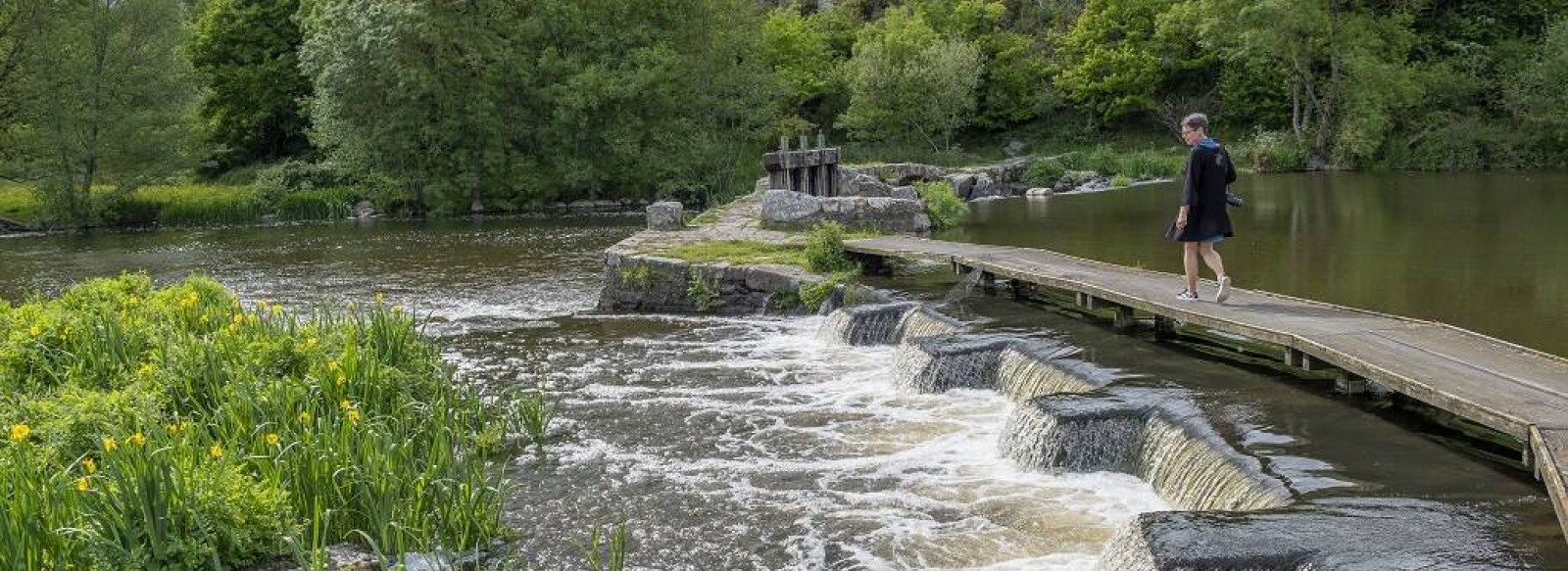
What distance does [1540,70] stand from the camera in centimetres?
4644

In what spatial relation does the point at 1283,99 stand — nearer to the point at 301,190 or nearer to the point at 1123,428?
the point at 301,190

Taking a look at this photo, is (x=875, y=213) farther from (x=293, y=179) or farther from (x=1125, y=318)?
(x=293, y=179)

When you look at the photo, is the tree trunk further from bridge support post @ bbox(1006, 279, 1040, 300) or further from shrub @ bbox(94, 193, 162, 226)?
bridge support post @ bbox(1006, 279, 1040, 300)

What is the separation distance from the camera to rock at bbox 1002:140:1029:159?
5853 centimetres

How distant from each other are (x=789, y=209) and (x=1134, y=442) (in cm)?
1576

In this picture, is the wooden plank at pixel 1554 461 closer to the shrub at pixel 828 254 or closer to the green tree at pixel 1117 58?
the shrub at pixel 828 254

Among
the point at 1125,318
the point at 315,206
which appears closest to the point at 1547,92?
the point at 1125,318

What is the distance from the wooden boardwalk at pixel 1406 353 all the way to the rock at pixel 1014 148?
43.5 meters

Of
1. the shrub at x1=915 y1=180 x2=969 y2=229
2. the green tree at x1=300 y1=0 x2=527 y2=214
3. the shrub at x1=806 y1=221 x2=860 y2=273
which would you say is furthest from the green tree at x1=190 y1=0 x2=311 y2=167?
the shrub at x1=806 y1=221 x2=860 y2=273

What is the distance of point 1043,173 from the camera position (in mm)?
47375

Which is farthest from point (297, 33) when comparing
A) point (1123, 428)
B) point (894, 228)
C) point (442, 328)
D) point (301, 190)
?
point (1123, 428)

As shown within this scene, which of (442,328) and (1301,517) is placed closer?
(1301,517)

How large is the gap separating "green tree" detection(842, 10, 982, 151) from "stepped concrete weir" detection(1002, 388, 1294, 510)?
4475 cm

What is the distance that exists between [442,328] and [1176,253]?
12697mm
